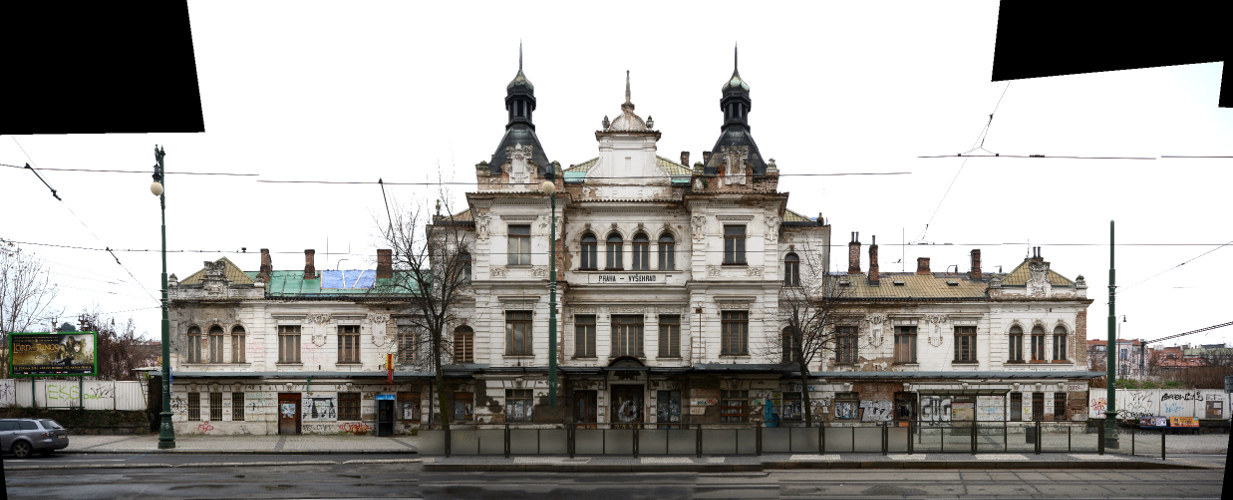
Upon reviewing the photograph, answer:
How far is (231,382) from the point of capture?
35781 mm

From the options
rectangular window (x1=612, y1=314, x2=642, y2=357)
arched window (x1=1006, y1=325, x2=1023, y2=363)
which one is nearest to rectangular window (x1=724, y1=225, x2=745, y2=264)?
rectangular window (x1=612, y1=314, x2=642, y2=357)

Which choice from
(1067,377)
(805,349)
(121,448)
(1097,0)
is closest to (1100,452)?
(805,349)

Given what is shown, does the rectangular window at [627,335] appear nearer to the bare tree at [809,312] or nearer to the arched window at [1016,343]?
the bare tree at [809,312]

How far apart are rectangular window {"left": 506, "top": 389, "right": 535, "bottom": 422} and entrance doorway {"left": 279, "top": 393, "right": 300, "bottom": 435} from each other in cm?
979

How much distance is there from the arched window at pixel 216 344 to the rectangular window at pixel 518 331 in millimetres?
13566

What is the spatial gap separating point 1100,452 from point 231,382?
33921mm

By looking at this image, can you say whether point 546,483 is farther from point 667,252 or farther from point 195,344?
point 195,344

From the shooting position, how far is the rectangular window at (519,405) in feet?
113

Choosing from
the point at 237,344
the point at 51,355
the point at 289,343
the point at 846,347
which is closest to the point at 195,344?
the point at 237,344

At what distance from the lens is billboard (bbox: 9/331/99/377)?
3453 cm

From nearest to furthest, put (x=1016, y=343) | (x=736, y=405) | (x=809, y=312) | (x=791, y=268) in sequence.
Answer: (x=736, y=405) → (x=809, y=312) → (x=791, y=268) → (x=1016, y=343)

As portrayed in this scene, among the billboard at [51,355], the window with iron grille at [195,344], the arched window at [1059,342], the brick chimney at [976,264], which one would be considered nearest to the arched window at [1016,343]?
the arched window at [1059,342]

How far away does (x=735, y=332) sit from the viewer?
34.9 metres

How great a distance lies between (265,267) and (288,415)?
712 cm
